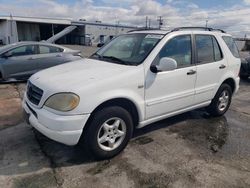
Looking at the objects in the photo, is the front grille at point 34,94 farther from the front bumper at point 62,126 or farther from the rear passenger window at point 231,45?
the rear passenger window at point 231,45

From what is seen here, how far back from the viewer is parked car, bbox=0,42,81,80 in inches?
312

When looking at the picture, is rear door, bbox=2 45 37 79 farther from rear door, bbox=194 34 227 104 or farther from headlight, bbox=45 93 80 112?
rear door, bbox=194 34 227 104

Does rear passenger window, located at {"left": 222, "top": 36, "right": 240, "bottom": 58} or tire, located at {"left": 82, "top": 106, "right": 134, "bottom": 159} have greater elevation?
rear passenger window, located at {"left": 222, "top": 36, "right": 240, "bottom": 58}

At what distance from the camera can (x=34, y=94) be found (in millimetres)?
3449

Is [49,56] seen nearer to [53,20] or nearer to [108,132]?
[108,132]

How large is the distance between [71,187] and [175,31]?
2.95 m

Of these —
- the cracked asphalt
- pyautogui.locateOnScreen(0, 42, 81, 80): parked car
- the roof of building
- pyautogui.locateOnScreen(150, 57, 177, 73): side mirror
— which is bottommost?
the cracked asphalt

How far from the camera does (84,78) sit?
3252 mm

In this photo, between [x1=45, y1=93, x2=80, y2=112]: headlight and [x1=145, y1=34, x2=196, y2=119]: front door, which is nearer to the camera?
[x1=45, y1=93, x2=80, y2=112]: headlight

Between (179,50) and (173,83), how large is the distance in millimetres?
604

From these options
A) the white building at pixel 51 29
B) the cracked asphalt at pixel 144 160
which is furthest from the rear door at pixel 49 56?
the white building at pixel 51 29

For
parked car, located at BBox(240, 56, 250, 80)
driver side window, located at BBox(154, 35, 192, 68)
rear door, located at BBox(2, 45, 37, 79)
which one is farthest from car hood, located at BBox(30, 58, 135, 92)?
parked car, located at BBox(240, 56, 250, 80)

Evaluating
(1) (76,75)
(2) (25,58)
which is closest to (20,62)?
(2) (25,58)

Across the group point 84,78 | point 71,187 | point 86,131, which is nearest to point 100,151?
point 86,131
